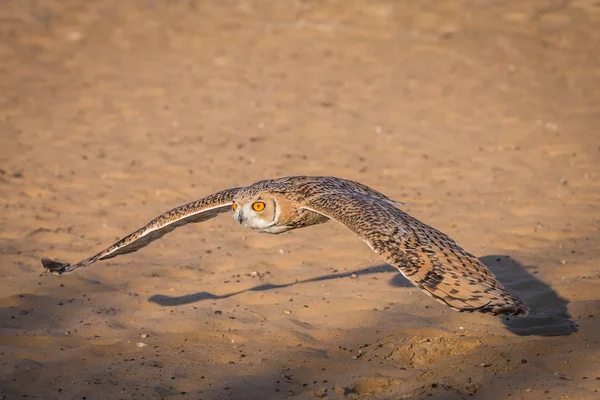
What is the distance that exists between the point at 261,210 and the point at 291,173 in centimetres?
442

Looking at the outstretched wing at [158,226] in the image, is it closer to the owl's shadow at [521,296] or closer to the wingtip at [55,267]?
the wingtip at [55,267]

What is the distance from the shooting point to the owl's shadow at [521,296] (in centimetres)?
672

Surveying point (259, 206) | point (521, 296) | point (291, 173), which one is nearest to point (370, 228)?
point (259, 206)

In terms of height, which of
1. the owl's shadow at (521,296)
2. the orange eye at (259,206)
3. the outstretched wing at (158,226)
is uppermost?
the orange eye at (259,206)

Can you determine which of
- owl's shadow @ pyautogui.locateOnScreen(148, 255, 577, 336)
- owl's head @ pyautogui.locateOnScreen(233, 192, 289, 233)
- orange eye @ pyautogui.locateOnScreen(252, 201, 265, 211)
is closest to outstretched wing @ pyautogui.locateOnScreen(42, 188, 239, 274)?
owl's head @ pyautogui.locateOnScreen(233, 192, 289, 233)

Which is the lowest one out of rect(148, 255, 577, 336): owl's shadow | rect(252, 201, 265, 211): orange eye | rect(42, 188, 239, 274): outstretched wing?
rect(148, 255, 577, 336): owl's shadow

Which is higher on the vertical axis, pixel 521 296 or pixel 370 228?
pixel 370 228

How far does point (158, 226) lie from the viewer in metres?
6.98

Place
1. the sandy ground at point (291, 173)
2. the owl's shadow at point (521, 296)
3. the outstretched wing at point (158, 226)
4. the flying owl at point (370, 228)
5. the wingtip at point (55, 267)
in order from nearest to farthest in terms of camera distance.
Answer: the flying owl at point (370, 228) < the sandy ground at point (291, 173) < the owl's shadow at point (521, 296) < the outstretched wing at point (158, 226) < the wingtip at point (55, 267)

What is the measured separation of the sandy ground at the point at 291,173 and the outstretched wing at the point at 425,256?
71 centimetres

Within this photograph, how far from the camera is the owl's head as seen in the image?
23.4ft

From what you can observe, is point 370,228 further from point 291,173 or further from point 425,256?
point 291,173

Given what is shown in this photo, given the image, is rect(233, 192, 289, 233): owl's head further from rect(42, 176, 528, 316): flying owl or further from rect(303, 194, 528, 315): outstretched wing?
rect(303, 194, 528, 315): outstretched wing

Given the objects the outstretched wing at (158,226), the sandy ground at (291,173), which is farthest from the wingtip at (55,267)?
the sandy ground at (291,173)
